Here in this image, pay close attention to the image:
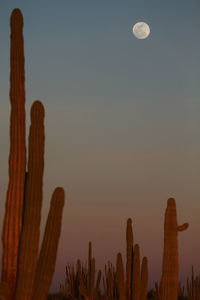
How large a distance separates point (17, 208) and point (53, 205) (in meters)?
0.61

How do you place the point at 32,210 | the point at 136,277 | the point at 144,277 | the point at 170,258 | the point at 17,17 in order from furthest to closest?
the point at 144,277
the point at 136,277
the point at 170,258
the point at 17,17
the point at 32,210

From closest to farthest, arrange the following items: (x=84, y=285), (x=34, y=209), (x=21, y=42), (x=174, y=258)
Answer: (x=34, y=209) < (x=21, y=42) < (x=174, y=258) < (x=84, y=285)

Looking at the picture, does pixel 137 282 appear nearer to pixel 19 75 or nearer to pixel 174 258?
pixel 174 258

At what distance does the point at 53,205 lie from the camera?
27.2 ft

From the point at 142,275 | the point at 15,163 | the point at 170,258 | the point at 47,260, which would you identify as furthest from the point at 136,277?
the point at 15,163

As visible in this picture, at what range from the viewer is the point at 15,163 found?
7957 mm

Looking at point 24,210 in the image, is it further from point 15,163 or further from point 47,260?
point 47,260

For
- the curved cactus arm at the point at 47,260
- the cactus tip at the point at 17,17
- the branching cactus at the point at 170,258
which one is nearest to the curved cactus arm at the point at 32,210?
the curved cactus arm at the point at 47,260

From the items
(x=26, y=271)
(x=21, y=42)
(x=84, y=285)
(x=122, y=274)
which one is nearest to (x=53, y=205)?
(x=26, y=271)

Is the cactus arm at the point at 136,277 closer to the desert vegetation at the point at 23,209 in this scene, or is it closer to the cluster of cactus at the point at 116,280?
the cluster of cactus at the point at 116,280

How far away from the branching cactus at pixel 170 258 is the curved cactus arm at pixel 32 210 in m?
3.92

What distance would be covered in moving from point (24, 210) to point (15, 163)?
2.02ft

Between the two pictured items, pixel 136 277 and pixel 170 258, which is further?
pixel 136 277

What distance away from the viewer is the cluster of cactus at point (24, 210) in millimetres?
7785
